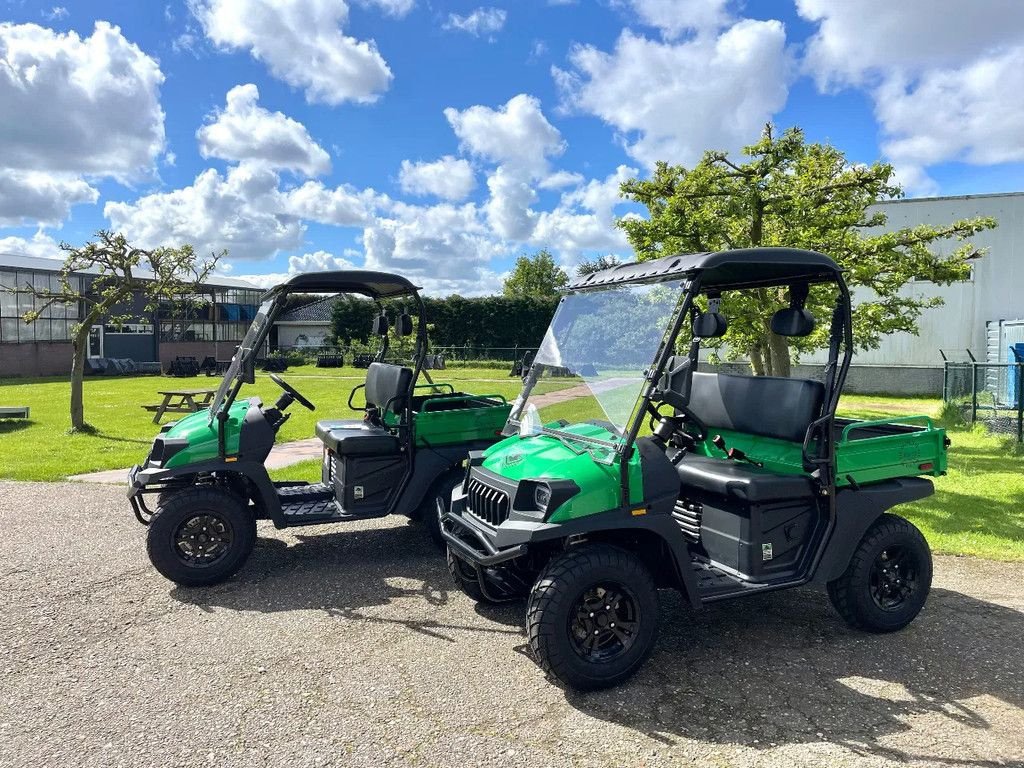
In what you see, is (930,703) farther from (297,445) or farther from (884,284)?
(297,445)

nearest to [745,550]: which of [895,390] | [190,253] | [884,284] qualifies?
[884,284]


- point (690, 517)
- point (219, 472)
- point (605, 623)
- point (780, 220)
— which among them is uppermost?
point (780, 220)

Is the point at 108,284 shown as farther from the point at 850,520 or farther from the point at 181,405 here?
the point at 850,520

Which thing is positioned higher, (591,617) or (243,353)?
(243,353)

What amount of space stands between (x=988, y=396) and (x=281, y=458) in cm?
1382

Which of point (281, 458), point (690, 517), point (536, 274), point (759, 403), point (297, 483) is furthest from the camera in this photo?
point (536, 274)

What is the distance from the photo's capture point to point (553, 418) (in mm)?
4477

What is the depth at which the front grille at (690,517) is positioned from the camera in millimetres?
4523

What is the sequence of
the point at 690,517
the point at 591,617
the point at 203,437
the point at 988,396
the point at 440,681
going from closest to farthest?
the point at 591,617
the point at 440,681
the point at 690,517
the point at 203,437
the point at 988,396

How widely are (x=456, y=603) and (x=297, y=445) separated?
297 inches

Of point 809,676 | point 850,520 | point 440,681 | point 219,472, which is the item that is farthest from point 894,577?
point 219,472

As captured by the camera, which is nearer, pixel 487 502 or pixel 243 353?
pixel 487 502

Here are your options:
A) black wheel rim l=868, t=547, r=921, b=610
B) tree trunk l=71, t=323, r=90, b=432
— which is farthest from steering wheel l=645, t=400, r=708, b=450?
tree trunk l=71, t=323, r=90, b=432

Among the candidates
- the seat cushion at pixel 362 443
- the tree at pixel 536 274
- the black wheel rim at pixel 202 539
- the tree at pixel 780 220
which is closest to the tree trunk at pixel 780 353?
the tree at pixel 780 220
